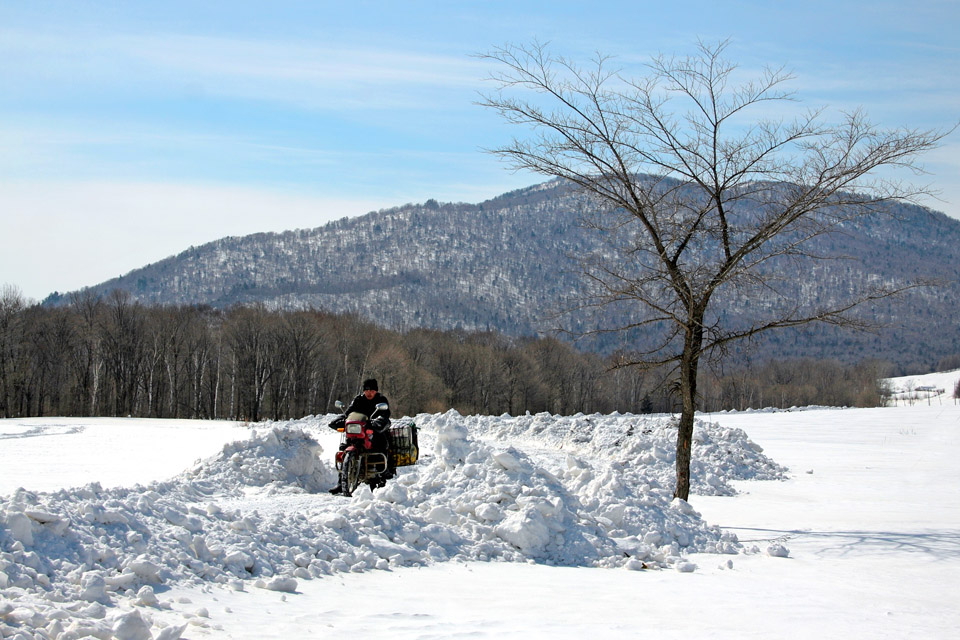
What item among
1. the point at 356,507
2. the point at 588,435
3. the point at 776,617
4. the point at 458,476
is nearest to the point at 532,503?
the point at 458,476

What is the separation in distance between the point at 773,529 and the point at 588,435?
10.2 meters

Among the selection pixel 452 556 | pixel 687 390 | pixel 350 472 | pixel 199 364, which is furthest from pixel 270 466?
pixel 199 364

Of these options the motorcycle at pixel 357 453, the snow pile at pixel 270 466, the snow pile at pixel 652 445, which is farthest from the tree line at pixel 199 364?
the motorcycle at pixel 357 453

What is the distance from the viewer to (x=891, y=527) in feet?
37.5

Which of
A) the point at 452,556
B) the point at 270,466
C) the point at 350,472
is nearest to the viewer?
the point at 452,556

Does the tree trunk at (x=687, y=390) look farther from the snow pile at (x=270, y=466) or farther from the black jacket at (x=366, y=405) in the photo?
the snow pile at (x=270, y=466)

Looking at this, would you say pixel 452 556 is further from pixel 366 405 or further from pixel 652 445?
pixel 652 445

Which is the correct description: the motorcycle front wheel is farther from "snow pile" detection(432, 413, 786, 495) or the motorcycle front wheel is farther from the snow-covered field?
"snow pile" detection(432, 413, 786, 495)

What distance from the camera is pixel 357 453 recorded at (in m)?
10.4

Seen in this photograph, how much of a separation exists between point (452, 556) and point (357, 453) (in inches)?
130

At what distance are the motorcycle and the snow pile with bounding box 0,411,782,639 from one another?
0.42 meters

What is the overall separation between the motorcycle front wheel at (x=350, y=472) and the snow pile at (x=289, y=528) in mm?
348

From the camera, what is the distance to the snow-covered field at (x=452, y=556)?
499 cm

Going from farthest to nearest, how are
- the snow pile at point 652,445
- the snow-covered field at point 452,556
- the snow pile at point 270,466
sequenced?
1. the snow pile at point 652,445
2. the snow pile at point 270,466
3. the snow-covered field at point 452,556
